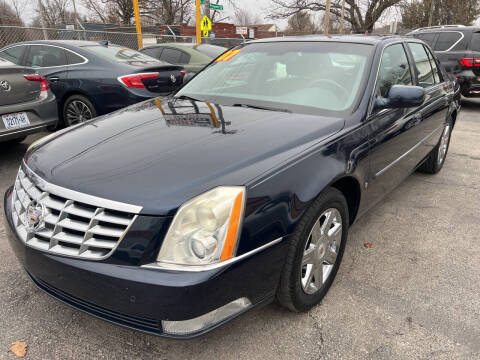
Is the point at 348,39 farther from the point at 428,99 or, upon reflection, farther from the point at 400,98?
the point at 428,99

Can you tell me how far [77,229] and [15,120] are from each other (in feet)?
11.1

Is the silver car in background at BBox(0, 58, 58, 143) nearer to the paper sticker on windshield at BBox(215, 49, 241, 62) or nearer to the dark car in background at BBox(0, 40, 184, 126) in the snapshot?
the dark car in background at BBox(0, 40, 184, 126)

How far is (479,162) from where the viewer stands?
535 centimetres

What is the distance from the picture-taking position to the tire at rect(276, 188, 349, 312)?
1.94m

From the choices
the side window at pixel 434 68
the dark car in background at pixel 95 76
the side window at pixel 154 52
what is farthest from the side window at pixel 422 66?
the side window at pixel 154 52

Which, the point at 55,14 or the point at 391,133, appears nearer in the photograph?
the point at 391,133

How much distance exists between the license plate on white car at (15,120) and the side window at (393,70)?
153 inches

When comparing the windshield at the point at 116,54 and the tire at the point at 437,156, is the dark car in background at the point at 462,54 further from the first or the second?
the windshield at the point at 116,54

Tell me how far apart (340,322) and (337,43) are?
2.09m

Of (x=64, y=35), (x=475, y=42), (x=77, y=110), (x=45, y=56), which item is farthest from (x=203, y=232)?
(x=64, y=35)

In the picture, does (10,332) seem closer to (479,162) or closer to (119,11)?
(479,162)

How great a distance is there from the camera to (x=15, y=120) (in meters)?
4.36

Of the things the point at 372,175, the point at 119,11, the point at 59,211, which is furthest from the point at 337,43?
the point at 119,11

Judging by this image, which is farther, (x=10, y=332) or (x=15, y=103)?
(x=15, y=103)
